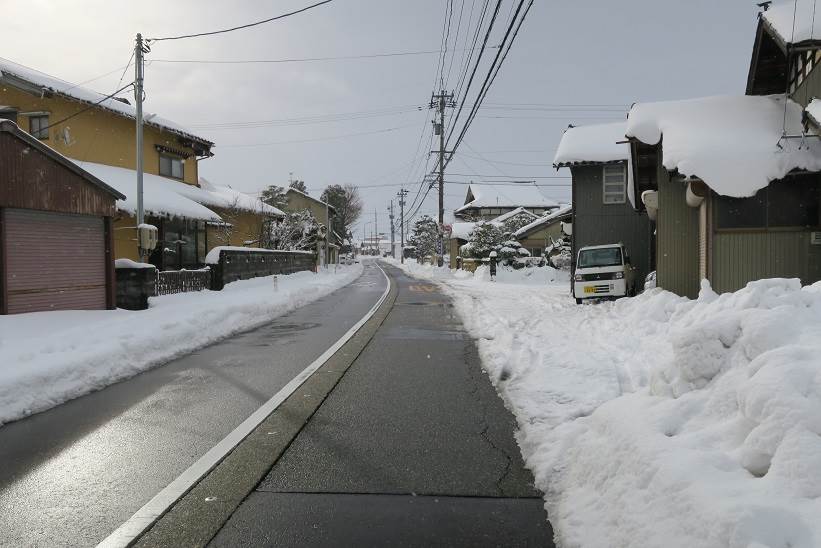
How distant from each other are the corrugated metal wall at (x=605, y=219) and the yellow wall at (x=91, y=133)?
58.5 feet

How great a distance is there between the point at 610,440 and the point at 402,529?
63.8 inches

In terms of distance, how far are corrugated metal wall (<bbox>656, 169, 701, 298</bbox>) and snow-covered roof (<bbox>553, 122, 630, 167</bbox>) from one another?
6.19 meters

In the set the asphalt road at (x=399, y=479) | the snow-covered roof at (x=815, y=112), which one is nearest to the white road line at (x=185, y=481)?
the asphalt road at (x=399, y=479)

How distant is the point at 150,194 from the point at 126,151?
397 centimetres

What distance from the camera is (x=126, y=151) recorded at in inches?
913

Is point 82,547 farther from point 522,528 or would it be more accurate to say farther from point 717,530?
point 717,530

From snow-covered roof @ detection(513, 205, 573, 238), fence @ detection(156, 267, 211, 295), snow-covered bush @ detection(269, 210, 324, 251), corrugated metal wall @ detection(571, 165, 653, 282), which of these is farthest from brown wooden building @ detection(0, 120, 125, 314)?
snow-covered bush @ detection(269, 210, 324, 251)

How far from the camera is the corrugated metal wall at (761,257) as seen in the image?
1190cm

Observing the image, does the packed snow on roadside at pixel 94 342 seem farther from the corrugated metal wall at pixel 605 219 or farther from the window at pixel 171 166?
the corrugated metal wall at pixel 605 219

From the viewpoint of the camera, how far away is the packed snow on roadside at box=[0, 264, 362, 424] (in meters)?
6.18

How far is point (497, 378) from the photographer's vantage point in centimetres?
709

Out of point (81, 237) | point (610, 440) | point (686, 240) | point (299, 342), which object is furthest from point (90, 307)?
point (686, 240)

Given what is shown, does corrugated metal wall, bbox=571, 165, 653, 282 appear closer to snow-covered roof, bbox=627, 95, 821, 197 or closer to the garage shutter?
snow-covered roof, bbox=627, 95, 821, 197

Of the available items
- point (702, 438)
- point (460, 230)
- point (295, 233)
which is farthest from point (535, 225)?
point (702, 438)
